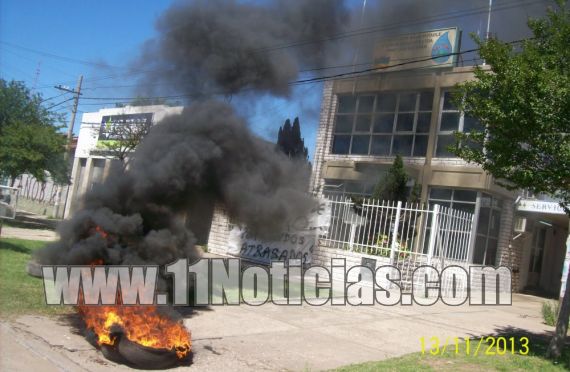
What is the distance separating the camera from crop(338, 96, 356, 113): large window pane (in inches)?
601

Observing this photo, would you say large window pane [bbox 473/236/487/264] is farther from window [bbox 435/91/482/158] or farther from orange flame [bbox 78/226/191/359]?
orange flame [bbox 78/226/191/359]

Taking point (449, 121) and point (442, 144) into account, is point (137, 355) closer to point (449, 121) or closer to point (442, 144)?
point (442, 144)

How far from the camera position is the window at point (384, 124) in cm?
1415

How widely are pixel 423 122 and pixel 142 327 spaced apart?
11.2 meters

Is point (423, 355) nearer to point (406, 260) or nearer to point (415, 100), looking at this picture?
point (406, 260)

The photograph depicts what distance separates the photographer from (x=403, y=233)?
Answer: 10992mm

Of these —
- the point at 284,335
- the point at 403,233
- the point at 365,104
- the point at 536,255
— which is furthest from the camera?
the point at 536,255

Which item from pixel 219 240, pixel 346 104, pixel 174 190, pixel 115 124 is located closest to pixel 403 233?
pixel 219 240

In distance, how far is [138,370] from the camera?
4.66m

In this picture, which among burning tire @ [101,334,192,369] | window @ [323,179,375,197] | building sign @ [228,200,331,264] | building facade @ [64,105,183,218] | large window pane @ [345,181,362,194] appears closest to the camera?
burning tire @ [101,334,192,369]

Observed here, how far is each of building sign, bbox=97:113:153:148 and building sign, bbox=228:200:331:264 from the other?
19.4 feet

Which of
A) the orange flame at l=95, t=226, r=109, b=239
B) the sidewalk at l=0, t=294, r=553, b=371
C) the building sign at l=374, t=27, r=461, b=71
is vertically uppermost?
the building sign at l=374, t=27, r=461, b=71
